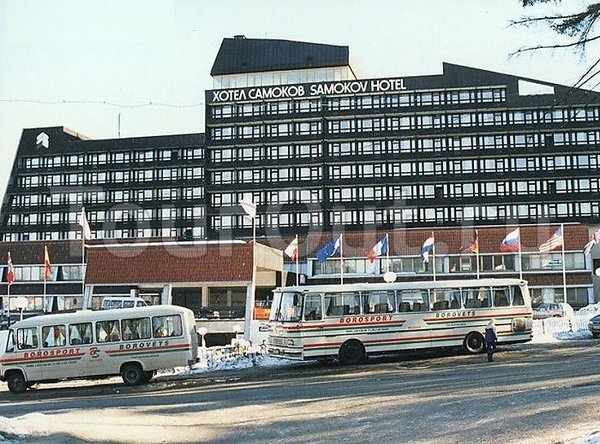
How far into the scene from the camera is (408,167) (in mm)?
86875

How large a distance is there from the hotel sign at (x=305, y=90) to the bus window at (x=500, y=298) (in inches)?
2358

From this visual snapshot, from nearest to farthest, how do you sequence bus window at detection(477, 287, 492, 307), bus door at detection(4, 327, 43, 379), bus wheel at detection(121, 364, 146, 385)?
1. bus wheel at detection(121, 364, 146, 385)
2. bus door at detection(4, 327, 43, 379)
3. bus window at detection(477, 287, 492, 307)

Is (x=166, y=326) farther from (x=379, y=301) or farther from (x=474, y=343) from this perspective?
(x=474, y=343)

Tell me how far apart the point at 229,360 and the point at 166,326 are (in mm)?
3542

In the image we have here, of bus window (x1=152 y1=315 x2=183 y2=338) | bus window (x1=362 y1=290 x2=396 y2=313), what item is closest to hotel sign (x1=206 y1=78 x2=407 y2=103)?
bus window (x1=362 y1=290 x2=396 y2=313)

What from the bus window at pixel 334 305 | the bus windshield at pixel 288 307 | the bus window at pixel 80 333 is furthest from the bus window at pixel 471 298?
the bus window at pixel 80 333

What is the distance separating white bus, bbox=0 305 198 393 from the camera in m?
25.9

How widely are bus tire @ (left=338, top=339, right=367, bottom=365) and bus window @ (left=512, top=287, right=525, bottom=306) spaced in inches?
245

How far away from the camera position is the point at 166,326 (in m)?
26.4

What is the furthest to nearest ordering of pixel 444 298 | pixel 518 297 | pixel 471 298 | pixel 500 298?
pixel 518 297
pixel 500 298
pixel 471 298
pixel 444 298

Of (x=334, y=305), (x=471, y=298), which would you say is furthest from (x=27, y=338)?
(x=471, y=298)

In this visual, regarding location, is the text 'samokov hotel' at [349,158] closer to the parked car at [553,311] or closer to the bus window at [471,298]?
the parked car at [553,311]

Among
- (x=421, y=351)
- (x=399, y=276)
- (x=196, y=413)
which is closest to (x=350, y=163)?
(x=399, y=276)

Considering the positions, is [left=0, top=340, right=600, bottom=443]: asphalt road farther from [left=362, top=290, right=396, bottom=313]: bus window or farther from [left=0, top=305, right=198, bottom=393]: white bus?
[left=362, top=290, right=396, bottom=313]: bus window
